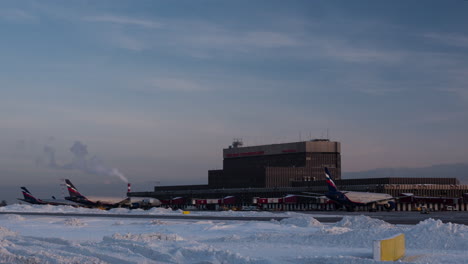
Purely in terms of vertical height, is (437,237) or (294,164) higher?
(294,164)

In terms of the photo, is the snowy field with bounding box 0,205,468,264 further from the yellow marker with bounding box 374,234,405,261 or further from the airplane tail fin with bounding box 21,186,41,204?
the airplane tail fin with bounding box 21,186,41,204

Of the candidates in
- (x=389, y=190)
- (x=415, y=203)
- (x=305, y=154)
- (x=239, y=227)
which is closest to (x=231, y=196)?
(x=305, y=154)

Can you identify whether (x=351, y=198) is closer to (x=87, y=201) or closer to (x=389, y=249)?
(x=87, y=201)

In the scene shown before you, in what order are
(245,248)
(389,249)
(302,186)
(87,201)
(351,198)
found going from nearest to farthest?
1. (389,249)
2. (245,248)
3. (351,198)
4. (87,201)
5. (302,186)

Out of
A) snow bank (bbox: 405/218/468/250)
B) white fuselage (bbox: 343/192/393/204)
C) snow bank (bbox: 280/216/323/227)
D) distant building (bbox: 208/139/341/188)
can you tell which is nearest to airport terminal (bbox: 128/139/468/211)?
distant building (bbox: 208/139/341/188)

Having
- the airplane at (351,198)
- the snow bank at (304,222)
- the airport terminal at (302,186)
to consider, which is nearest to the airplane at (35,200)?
the airport terminal at (302,186)

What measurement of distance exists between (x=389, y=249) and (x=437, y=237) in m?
9.09

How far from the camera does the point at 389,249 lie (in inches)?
1005

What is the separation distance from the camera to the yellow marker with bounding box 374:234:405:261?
24.5 metres

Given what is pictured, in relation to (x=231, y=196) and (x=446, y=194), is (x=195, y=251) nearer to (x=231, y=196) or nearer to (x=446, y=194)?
(x=446, y=194)

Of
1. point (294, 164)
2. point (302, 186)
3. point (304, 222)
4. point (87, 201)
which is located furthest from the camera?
point (294, 164)

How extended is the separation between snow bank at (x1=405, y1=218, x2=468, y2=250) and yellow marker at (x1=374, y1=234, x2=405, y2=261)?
190 inches

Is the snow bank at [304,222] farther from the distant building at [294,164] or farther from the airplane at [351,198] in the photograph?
the distant building at [294,164]

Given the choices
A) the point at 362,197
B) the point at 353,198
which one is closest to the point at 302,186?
the point at 362,197
